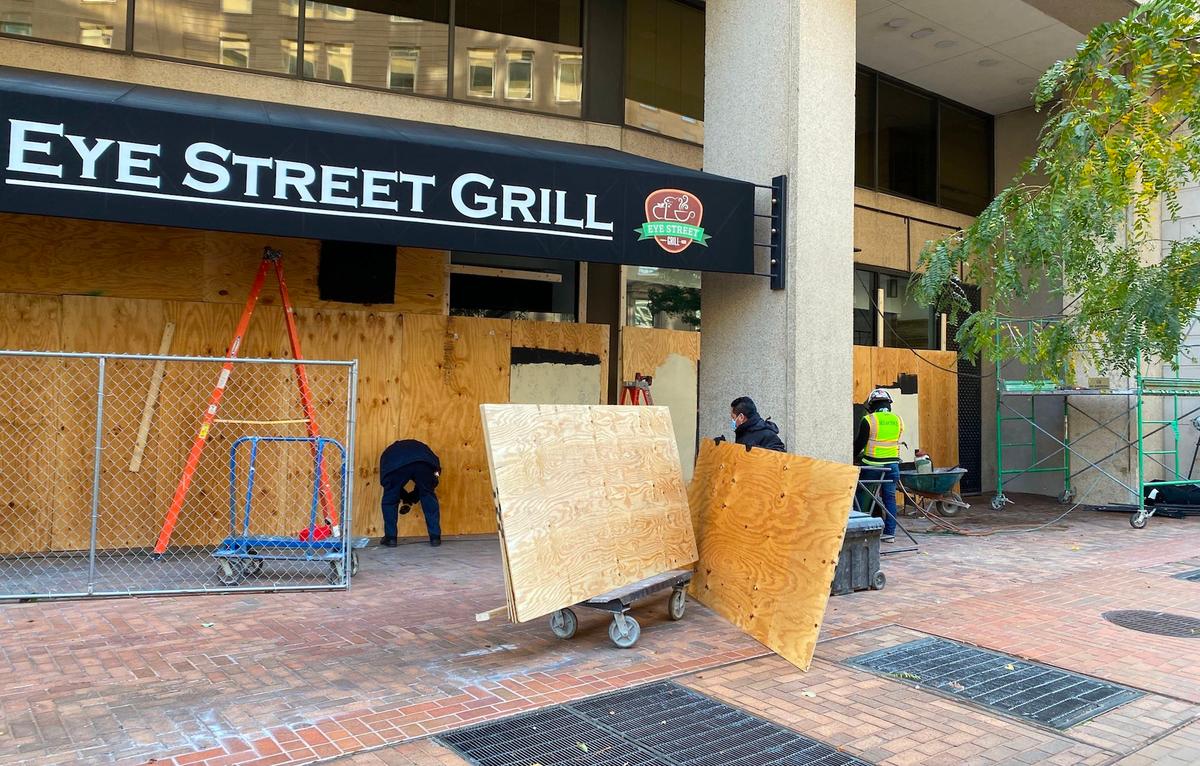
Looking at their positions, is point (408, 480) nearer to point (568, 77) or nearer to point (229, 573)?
point (229, 573)

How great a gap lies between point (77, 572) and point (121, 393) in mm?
1922

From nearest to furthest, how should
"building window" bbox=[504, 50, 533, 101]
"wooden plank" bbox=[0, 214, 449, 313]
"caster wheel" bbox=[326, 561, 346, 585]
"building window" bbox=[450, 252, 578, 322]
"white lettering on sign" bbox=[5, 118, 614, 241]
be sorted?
1. "white lettering on sign" bbox=[5, 118, 614, 241]
2. "caster wheel" bbox=[326, 561, 346, 585]
3. "wooden plank" bbox=[0, 214, 449, 313]
4. "building window" bbox=[450, 252, 578, 322]
5. "building window" bbox=[504, 50, 533, 101]

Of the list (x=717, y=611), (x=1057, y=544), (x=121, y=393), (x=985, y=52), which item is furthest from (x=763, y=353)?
(x=985, y=52)

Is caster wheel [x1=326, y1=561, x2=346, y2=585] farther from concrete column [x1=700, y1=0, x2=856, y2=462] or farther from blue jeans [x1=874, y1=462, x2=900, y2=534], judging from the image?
blue jeans [x1=874, y1=462, x2=900, y2=534]

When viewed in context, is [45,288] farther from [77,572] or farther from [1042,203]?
[1042,203]

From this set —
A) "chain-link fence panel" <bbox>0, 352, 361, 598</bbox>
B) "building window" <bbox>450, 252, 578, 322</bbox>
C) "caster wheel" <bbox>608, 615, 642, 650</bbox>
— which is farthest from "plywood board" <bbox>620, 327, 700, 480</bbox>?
"caster wheel" <bbox>608, 615, 642, 650</bbox>

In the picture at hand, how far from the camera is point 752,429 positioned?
801cm

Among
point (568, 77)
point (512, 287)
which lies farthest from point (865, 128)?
point (512, 287)

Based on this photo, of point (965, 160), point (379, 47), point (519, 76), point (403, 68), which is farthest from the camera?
point (965, 160)

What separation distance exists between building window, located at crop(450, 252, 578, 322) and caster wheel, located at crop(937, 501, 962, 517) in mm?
6968

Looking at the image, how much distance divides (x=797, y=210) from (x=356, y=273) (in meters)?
5.00

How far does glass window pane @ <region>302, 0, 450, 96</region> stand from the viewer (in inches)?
401

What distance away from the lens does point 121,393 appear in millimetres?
9133

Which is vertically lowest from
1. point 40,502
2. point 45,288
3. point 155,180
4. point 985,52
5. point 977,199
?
point 40,502
